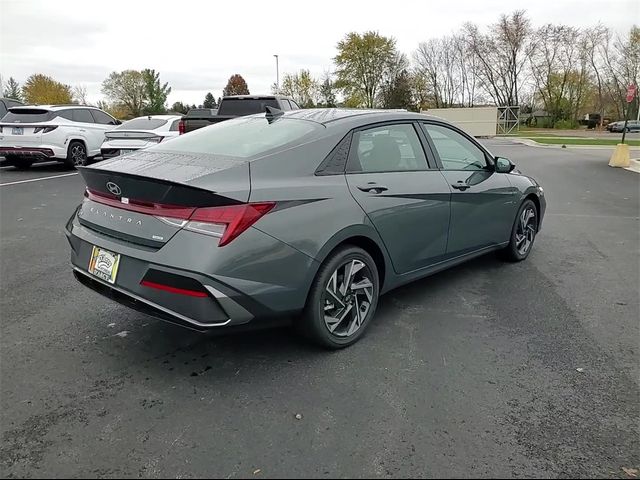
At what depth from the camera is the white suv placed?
11.9 metres

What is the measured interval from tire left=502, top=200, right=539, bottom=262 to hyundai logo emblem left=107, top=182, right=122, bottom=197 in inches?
151

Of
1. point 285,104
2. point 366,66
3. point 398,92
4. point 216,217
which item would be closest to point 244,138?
point 216,217

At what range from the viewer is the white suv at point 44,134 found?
11.9 metres

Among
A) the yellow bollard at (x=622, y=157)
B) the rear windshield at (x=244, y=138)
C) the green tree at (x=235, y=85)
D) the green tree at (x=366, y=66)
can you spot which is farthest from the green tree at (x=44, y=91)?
the rear windshield at (x=244, y=138)

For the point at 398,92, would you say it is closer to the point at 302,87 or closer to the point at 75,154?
the point at 302,87

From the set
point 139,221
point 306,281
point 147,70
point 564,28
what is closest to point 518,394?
point 306,281

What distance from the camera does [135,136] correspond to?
11.6 m

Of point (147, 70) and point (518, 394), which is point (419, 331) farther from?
point (147, 70)

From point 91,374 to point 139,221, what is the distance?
3.26 feet

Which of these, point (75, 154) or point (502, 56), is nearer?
point (75, 154)

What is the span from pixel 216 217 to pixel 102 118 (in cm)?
1302

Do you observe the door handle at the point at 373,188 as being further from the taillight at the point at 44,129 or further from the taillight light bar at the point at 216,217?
the taillight at the point at 44,129

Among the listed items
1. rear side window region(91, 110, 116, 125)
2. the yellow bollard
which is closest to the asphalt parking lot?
rear side window region(91, 110, 116, 125)

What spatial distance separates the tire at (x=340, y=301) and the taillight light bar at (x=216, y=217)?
61cm
